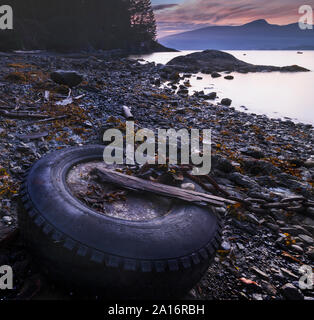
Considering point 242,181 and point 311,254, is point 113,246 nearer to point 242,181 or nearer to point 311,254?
point 311,254

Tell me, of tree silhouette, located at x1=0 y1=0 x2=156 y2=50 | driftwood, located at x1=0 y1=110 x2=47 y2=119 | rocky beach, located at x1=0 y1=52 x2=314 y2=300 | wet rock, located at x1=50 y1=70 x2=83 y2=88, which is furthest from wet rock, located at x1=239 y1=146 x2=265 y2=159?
tree silhouette, located at x1=0 y1=0 x2=156 y2=50

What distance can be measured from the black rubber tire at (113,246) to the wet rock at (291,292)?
90 cm

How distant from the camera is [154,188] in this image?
2496 millimetres

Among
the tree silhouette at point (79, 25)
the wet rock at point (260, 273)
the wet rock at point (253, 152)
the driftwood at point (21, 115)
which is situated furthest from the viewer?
the tree silhouette at point (79, 25)

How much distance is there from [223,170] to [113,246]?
3.25 meters

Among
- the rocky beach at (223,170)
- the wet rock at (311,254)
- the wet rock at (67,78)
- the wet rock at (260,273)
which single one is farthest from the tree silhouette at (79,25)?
the wet rock at (311,254)

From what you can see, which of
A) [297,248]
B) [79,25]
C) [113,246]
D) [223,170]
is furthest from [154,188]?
[79,25]

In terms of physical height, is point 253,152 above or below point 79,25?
below

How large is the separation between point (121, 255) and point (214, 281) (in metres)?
1.19

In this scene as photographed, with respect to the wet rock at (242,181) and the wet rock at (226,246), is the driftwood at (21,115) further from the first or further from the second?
the wet rock at (226,246)

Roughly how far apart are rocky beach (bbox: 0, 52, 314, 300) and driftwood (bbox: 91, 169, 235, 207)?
0.38 m

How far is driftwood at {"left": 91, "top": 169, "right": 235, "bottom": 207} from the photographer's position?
2.36 m

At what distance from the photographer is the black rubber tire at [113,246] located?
1.56 metres

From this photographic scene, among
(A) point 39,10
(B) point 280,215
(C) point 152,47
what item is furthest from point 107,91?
(C) point 152,47
